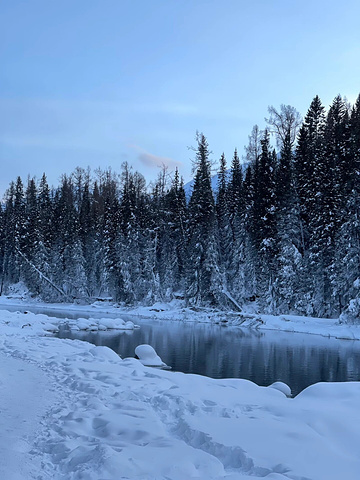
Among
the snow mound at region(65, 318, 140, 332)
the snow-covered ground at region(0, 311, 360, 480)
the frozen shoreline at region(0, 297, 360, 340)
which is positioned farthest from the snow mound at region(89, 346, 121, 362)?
the frozen shoreline at region(0, 297, 360, 340)

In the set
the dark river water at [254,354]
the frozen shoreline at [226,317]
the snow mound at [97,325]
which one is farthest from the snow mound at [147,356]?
the frozen shoreline at [226,317]

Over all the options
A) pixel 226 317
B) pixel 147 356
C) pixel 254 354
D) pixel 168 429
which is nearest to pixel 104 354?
pixel 147 356

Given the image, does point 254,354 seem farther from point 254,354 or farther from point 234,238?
point 234,238

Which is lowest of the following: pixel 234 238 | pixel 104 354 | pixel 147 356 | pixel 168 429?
pixel 147 356

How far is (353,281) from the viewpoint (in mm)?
30641

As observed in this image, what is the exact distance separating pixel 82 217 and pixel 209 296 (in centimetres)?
2830

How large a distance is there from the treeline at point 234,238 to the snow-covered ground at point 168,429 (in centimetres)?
2327

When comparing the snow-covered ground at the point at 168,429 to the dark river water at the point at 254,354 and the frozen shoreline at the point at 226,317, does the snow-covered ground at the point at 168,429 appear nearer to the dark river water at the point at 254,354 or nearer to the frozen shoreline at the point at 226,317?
the dark river water at the point at 254,354

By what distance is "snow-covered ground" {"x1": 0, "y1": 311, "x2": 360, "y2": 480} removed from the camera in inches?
187

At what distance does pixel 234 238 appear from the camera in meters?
47.7

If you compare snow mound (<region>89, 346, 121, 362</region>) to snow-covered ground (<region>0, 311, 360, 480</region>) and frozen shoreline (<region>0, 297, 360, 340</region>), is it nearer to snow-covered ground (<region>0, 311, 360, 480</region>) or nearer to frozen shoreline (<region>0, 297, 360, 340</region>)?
snow-covered ground (<region>0, 311, 360, 480</region>)

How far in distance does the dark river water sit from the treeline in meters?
6.92

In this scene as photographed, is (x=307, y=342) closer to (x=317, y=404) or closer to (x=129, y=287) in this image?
(x=317, y=404)

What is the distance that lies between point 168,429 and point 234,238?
4178cm
